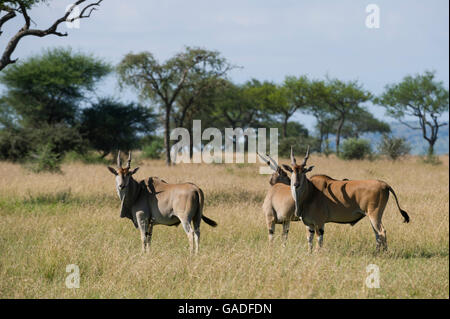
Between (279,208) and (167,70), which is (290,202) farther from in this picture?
(167,70)

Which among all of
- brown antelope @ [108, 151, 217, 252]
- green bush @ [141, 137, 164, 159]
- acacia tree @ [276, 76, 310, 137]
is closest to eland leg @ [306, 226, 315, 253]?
brown antelope @ [108, 151, 217, 252]

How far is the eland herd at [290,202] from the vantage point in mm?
8430

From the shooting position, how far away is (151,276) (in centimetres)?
694

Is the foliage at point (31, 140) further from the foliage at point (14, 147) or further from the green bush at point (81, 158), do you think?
the green bush at point (81, 158)

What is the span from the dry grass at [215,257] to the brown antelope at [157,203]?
466 mm

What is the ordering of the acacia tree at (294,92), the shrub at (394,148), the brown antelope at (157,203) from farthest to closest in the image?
the acacia tree at (294,92)
the shrub at (394,148)
the brown antelope at (157,203)

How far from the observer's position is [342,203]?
869 centimetres

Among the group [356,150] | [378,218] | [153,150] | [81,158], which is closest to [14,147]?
[81,158]

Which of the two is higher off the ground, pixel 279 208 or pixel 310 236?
pixel 279 208

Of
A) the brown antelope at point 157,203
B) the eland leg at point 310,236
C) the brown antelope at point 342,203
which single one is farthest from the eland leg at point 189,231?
the eland leg at point 310,236

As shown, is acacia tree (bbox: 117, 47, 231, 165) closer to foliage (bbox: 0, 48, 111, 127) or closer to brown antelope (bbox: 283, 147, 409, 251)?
foliage (bbox: 0, 48, 111, 127)

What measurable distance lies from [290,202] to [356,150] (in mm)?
28562
